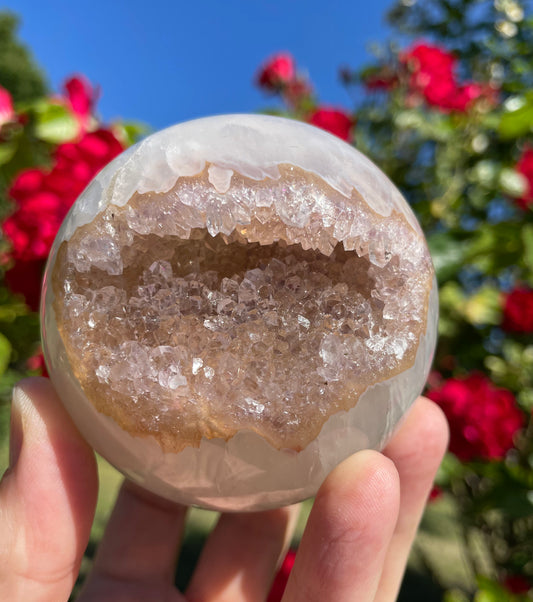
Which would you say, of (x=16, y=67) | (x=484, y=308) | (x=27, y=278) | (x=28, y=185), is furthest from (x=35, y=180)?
(x=16, y=67)

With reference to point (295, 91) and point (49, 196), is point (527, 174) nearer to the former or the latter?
point (295, 91)

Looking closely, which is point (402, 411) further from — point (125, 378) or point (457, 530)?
point (457, 530)

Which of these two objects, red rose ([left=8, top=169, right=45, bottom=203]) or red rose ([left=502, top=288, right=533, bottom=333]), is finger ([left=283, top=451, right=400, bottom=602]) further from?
red rose ([left=502, top=288, right=533, bottom=333])

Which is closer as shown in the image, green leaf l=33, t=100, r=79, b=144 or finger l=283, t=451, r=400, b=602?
finger l=283, t=451, r=400, b=602

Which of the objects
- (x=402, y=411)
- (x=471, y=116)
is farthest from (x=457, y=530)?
(x=402, y=411)

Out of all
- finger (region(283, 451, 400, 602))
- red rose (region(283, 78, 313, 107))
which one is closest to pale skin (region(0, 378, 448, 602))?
finger (region(283, 451, 400, 602))

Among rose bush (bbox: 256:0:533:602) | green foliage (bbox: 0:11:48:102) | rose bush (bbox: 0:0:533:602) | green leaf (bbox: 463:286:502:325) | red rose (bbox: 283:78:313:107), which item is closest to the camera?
rose bush (bbox: 0:0:533:602)

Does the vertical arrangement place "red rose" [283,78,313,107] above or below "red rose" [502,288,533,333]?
above
